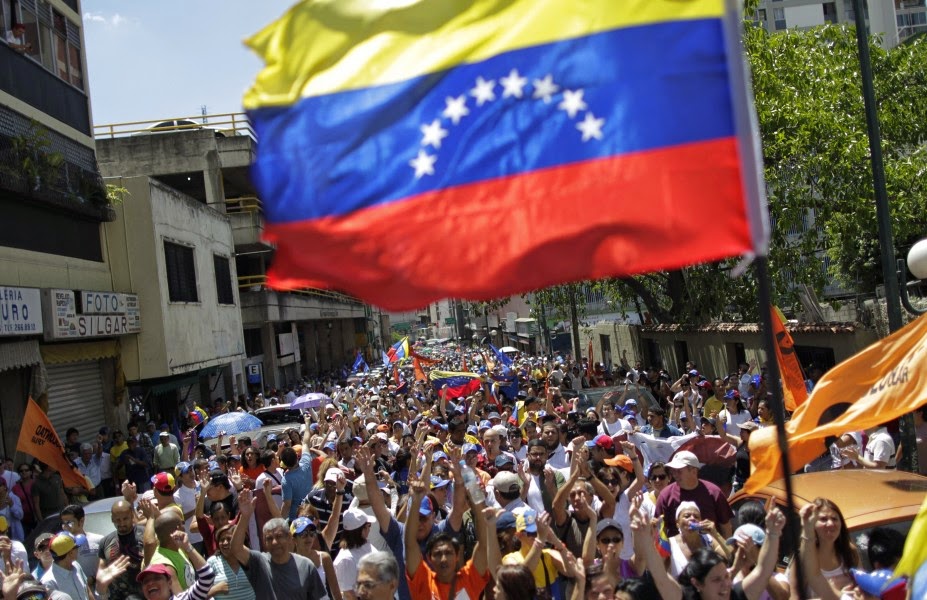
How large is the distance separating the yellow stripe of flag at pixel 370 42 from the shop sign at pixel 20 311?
12.7 metres

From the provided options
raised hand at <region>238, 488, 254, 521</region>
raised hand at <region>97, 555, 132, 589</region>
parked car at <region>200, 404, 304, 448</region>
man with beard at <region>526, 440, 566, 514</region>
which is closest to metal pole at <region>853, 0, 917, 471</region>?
man with beard at <region>526, 440, 566, 514</region>

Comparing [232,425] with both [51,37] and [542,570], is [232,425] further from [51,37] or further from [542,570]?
[542,570]

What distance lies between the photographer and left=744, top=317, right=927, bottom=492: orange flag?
5352 millimetres

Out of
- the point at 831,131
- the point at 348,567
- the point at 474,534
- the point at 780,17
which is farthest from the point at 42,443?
the point at 780,17

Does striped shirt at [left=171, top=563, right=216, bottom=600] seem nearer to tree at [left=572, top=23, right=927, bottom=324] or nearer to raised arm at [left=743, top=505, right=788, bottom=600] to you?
raised arm at [left=743, top=505, right=788, bottom=600]

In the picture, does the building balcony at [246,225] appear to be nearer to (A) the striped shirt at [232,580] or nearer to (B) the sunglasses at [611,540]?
(A) the striped shirt at [232,580]

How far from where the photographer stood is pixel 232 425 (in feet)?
54.7

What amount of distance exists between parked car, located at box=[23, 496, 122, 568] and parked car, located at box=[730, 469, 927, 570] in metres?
6.08

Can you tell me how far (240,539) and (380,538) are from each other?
1.01m

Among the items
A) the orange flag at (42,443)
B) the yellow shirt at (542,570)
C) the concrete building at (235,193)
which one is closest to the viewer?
the yellow shirt at (542,570)

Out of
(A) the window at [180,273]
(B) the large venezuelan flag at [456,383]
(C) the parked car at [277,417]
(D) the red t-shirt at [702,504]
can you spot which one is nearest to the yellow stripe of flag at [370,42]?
(D) the red t-shirt at [702,504]

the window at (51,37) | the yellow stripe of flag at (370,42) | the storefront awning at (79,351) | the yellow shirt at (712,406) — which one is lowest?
the yellow shirt at (712,406)

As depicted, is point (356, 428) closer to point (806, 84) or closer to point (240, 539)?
point (240, 539)

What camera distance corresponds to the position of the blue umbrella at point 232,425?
655 inches
